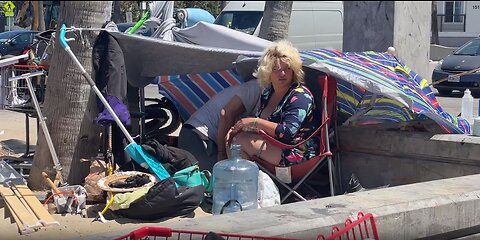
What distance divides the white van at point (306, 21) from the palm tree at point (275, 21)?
31.6 feet

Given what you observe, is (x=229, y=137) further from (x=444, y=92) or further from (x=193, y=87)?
(x=444, y=92)

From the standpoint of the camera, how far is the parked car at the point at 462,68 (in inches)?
644

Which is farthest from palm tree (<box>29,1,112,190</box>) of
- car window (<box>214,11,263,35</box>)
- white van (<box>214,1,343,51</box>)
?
car window (<box>214,11,263,35</box>)

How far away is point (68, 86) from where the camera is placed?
6.65 m

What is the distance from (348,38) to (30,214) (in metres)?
3.10

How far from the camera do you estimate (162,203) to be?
5.49 metres

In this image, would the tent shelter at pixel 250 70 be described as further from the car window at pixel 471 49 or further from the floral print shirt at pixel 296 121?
the car window at pixel 471 49

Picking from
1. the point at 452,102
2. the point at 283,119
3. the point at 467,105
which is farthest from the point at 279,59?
the point at 452,102

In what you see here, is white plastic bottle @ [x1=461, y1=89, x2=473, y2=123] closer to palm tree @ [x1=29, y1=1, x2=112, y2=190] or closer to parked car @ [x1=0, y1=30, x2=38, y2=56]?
palm tree @ [x1=29, y1=1, x2=112, y2=190]

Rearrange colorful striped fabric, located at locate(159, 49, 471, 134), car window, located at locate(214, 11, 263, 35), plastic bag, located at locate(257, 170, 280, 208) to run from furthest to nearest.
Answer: car window, located at locate(214, 11, 263, 35)
colorful striped fabric, located at locate(159, 49, 471, 134)
plastic bag, located at locate(257, 170, 280, 208)

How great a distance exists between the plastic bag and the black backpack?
0.52 metres

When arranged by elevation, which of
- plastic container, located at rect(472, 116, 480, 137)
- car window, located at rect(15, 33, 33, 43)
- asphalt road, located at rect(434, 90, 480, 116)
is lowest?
asphalt road, located at rect(434, 90, 480, 116)

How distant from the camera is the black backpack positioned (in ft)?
18.0

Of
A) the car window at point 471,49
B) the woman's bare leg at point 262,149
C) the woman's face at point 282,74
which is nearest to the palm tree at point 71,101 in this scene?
the woman's bare leg at point 262,149
